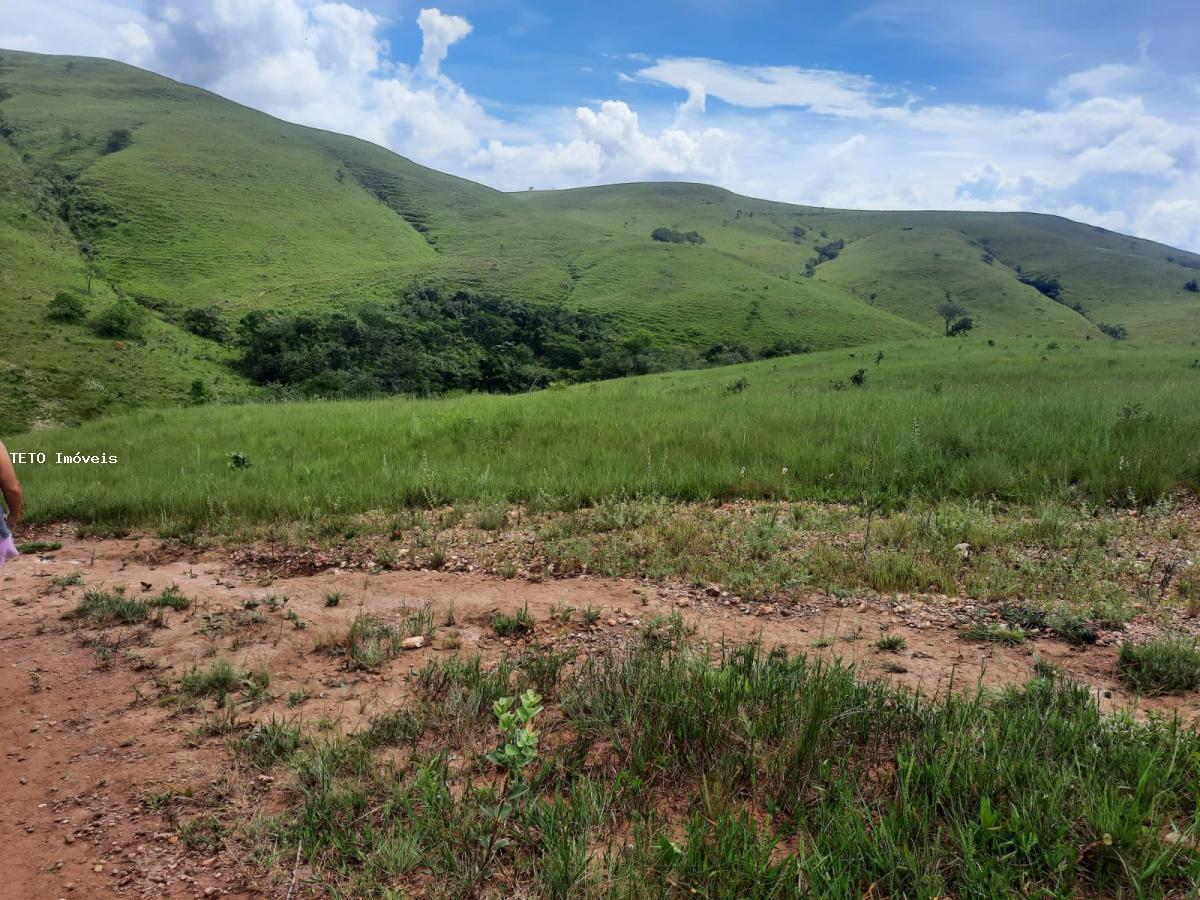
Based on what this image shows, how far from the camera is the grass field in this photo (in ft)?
25.4

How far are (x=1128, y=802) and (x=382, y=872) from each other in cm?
303

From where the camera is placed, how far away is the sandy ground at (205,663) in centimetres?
270

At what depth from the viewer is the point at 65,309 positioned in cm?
4716

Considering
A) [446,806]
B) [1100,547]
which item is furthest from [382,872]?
[1100,547]

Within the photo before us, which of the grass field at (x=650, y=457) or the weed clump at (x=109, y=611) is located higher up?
the grass field at (x=650, y=457)

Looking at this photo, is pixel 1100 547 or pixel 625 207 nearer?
pixel 1100 547

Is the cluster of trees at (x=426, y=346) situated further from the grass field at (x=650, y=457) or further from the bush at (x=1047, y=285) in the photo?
the bush at (x=1047, y=285)

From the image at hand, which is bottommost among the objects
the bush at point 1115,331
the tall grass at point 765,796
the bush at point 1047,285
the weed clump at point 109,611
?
the weed clump at point 109,611

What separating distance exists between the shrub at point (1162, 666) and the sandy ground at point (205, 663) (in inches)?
3.6

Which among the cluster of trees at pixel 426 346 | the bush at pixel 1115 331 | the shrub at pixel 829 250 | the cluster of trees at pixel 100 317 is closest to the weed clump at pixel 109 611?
the cluster of trees at pixel 426 346

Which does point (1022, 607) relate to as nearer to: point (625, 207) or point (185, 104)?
point (625, 207)

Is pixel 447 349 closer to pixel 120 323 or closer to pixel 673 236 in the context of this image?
pixel 120 323

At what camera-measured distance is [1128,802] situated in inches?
94.2

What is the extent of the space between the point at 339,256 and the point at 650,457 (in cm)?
9566
